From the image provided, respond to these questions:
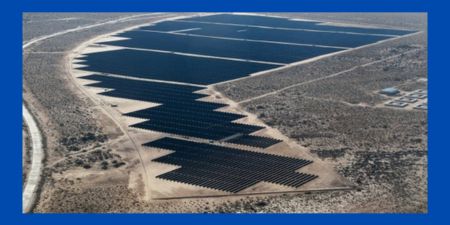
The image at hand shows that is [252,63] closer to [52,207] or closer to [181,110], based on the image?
[181,110]

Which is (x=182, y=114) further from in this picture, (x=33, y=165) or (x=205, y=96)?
(x=33, y=165)

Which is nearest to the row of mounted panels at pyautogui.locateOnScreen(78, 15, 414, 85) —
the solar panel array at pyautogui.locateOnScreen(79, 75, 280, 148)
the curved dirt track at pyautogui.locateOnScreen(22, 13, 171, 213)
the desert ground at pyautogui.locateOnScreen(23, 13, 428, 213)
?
the desert ground at pyautogui.locateOnScreen(23, 13, 428, 213)

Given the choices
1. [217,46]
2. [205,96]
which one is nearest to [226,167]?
[205,96]

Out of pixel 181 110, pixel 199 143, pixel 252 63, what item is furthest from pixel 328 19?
pixel 199 143

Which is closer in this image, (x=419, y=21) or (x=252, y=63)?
(x=252, y=63)

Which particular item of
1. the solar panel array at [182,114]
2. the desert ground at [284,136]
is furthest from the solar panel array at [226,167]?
the solar panel array at [182,114]

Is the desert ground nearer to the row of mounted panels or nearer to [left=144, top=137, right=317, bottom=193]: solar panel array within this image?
[left=144, top=137, right=317, bottom=193]: solar panel array
